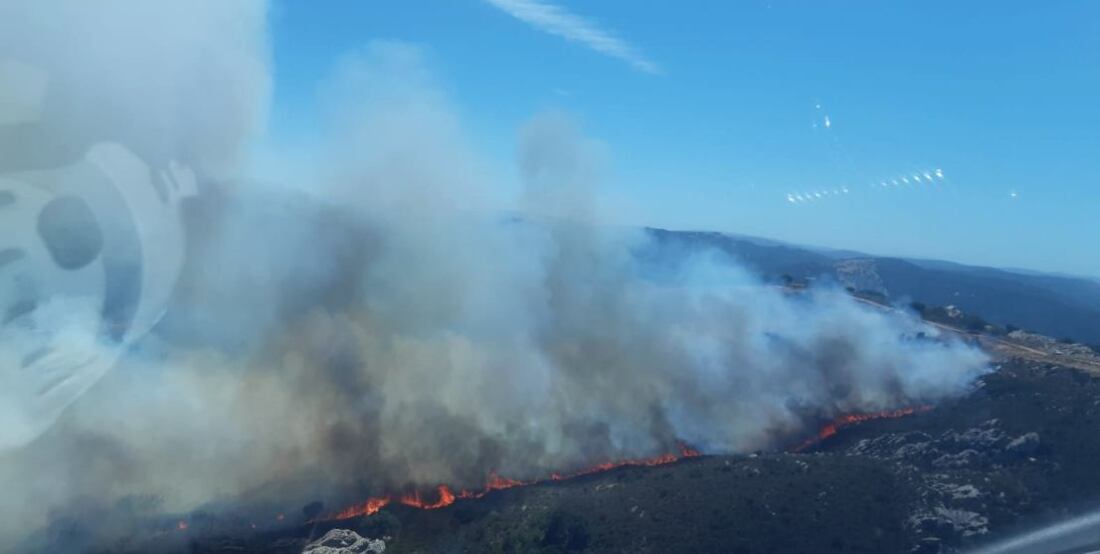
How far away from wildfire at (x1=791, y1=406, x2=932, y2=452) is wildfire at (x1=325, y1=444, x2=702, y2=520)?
42.9 feet

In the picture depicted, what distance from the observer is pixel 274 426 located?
54.4 meters

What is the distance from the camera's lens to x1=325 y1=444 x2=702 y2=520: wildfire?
49.7 m

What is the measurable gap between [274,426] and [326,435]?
12.0 feet

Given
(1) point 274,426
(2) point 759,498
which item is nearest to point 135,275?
(1) point 274,426

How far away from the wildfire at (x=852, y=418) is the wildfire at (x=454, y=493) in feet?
42.9

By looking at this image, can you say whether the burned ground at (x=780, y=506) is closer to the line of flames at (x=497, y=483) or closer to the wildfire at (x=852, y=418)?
the line of flames at (x=497, y=483)

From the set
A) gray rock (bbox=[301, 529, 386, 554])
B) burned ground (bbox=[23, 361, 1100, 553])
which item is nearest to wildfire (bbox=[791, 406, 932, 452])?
burned ground (bbox=[23, 361, 1100, 553])

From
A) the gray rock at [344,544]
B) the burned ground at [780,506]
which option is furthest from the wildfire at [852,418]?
the gray rock at [344,544]

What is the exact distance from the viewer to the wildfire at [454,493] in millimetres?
49688

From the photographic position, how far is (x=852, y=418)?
67.2 metres

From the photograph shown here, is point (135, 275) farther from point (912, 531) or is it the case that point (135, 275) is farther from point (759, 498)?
point (912, 531)

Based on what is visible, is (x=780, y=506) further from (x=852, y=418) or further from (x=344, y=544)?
(x=344, y=544)

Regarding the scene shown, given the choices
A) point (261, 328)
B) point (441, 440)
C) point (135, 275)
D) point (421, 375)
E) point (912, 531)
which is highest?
point (135, 275)

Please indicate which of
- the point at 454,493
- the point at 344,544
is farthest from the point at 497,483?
the point at 344,544
